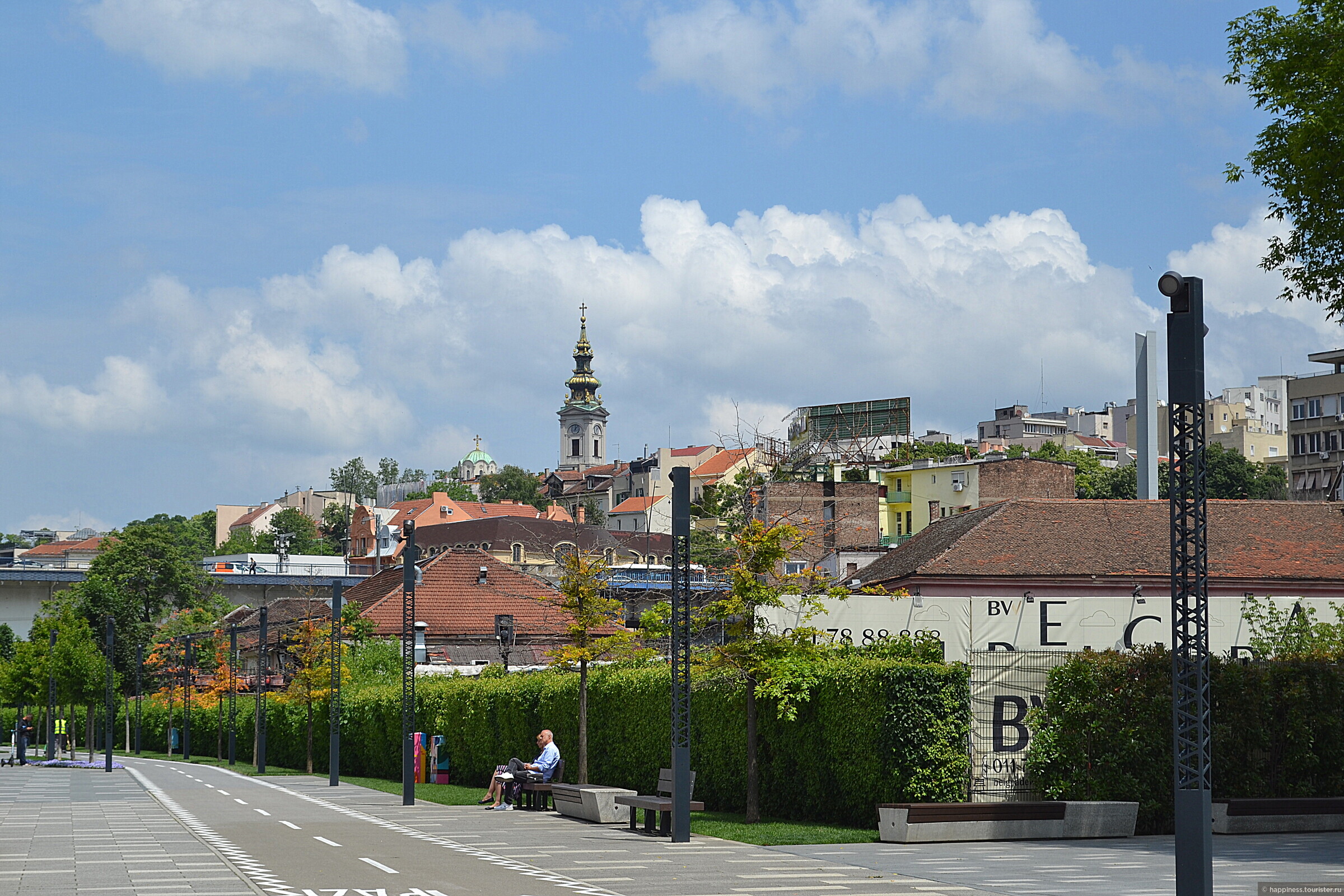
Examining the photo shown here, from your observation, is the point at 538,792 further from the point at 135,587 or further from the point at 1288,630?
the point at 135,587

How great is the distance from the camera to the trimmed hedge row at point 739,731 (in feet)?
65.0

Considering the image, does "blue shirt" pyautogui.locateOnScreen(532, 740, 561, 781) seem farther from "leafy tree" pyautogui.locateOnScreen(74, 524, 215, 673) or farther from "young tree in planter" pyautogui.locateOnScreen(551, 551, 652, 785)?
"leafy tree" pyautogui.locateOnScreen(74, 524, 215, 673)

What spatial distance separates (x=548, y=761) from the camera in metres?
25.0

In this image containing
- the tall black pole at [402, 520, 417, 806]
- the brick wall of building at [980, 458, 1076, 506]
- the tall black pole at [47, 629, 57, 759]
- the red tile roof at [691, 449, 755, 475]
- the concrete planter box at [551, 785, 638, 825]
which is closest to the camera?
the concrete planter box at [551, 785, 638, 825]

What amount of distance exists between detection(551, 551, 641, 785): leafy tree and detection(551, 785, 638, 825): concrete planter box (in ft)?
14.7

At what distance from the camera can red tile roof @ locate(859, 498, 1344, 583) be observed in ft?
131

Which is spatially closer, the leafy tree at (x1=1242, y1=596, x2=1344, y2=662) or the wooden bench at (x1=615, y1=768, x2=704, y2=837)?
the wooden bench at (x1=615, y1=768, x2=704, y2=837)

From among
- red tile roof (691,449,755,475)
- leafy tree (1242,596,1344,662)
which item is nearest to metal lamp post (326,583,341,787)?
leafy tree (1242,596,1344,662)

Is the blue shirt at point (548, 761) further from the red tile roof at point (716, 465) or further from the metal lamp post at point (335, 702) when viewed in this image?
the red tile roof at point (716, 465)

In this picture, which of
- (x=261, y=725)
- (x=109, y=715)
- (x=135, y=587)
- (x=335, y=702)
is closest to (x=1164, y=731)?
(x=335, y=702)

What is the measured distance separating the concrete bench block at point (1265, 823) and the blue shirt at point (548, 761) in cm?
1055

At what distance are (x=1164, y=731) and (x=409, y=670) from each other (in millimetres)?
14554

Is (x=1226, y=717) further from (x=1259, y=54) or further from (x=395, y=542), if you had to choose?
(x=395, y=542)

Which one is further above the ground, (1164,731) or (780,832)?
(1164,731)
